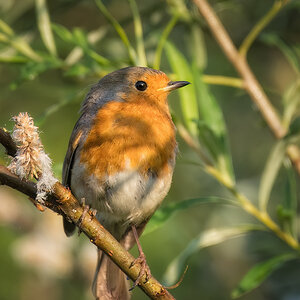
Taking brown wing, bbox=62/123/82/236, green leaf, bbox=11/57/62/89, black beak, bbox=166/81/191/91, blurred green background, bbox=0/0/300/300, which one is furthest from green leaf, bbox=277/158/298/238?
green leaf, bbox=11/57/62/89

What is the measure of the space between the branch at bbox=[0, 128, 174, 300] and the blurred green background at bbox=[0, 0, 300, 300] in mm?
1175

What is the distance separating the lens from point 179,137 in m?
5.47

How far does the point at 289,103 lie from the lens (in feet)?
13.0

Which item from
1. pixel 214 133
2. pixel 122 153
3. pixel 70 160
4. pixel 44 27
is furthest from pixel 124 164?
pixel 44 27

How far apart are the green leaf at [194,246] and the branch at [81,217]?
2.97 ft

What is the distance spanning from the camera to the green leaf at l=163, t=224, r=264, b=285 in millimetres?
3566

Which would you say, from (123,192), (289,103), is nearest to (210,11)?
(289,103)

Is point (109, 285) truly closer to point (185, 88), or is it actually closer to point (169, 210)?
point (169, 210)

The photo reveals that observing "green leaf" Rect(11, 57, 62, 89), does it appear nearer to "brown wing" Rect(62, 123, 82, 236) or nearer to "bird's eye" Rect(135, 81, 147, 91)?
"brown wing" Rect(62, 123, 82, 236)

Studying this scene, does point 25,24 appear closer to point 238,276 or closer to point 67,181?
point 67,181

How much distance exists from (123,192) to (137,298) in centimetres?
259

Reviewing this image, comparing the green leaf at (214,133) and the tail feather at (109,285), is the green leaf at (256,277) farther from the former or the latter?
the tail feather at (109,285)

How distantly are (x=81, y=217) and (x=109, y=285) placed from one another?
63.3 inches

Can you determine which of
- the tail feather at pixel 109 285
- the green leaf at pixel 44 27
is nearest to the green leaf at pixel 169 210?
the tail feather at pixel 109 285
